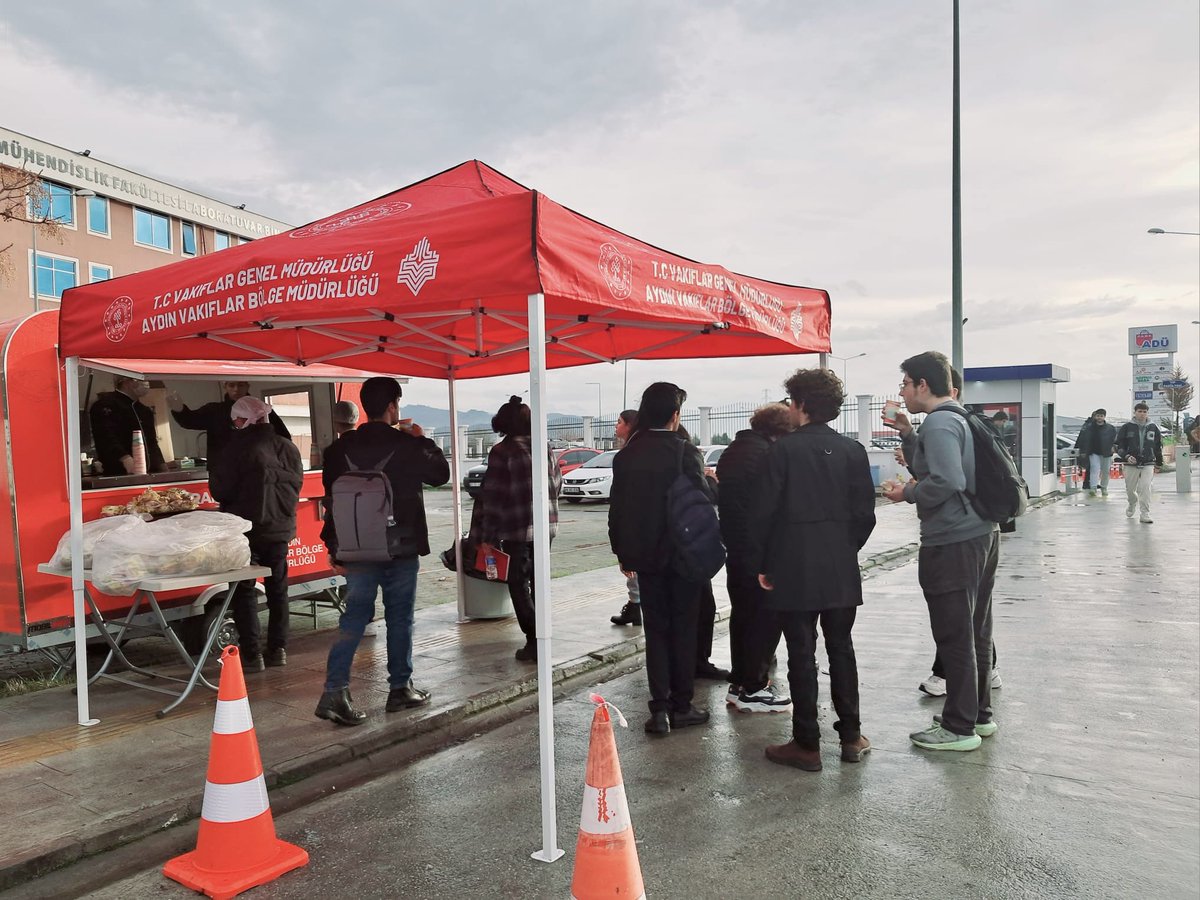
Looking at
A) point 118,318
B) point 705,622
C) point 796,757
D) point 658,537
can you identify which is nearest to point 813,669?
point 796,757

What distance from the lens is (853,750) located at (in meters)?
4.37

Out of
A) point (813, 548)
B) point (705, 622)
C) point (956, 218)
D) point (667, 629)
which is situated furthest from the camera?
point (956, 218)

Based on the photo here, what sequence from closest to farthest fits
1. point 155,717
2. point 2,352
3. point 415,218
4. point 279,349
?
1. point 415,218
2. point 155,717
3. point 2,352
4. point 279,349

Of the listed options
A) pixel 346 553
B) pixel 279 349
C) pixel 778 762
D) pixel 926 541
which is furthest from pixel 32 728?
pixel 926 541

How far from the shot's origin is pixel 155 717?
5.20 meters

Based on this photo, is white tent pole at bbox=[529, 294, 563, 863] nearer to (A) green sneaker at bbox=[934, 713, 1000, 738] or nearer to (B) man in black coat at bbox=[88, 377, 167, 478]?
(A) green sneaker at bbox=[934, 713, 1000, 738]

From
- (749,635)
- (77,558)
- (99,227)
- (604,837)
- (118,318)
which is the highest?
(99,227)

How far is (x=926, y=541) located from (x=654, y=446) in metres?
1.51

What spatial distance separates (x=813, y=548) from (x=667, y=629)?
3.55 ft

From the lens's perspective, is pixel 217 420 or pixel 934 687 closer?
pixel 934 687

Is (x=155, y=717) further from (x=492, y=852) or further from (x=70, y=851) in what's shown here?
(x=492, y=852)

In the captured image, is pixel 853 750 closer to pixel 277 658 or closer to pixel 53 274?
pixel 277 658

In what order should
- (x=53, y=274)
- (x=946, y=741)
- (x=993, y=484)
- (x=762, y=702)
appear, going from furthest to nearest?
1. (x=53, y=274)
2. (x=762, y=702)
3. (x=946, y=741)
4. (x=993, y=484)

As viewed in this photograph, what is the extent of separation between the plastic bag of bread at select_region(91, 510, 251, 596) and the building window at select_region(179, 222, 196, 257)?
1804 inches
